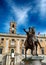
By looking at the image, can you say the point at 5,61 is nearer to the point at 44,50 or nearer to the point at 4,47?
the point at 4,47

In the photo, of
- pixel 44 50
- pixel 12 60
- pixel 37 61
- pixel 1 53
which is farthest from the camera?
pixel 44 50

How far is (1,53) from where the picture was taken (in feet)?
174

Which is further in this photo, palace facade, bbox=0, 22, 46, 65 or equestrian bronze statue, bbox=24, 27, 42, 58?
palace facade, bbox=0, 22, 46, 65

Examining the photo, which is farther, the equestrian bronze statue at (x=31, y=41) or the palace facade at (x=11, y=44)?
the palace facade at (x=11, y=44)

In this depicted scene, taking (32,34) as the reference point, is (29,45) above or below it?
below

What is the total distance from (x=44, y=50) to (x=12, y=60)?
17550 millimetres

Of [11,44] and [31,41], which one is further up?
[11,44]

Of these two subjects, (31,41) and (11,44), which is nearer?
(31,41)

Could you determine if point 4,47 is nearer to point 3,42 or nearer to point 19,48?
point 3,42

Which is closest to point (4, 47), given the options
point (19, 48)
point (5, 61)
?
point (19, 48)

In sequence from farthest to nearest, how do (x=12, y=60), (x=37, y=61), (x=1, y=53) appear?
(x=1, y=53) → (x=12, y=60) → (x=37, y=61)

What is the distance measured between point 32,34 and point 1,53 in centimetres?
4250

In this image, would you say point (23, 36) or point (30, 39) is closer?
point (30, 39)

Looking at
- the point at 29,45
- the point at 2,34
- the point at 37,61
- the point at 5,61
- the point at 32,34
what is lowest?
the point at 5,61
